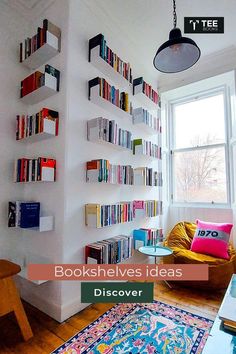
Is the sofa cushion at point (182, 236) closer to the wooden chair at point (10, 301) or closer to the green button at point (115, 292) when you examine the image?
the green button at point (115, 292)

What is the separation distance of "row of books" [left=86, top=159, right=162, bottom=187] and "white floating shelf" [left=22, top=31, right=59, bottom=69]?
3.61ft

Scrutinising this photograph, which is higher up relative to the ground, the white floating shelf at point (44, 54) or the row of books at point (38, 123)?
the white floating shelf at point (44, 54)

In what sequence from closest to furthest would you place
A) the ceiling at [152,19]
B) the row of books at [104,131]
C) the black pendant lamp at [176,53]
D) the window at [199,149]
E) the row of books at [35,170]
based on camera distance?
the black pendant lamp at [176,53]
the row of books at [35,170]
the row of books at [104,131]
the ceiling at [152,19]
the window at [199,149]

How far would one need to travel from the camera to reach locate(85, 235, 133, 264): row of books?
6.32 feet

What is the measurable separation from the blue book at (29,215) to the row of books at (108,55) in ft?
5.32

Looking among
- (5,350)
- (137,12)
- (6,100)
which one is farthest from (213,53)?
(5,350)

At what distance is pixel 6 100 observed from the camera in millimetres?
2092

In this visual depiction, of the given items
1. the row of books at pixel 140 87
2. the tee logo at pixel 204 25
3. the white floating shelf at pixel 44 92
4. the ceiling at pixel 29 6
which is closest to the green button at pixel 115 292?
the white floating shelf at pixel 44 92

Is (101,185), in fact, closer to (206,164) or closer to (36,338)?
(36,338)

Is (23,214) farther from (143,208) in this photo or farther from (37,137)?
(143,208)

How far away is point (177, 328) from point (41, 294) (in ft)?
4.05

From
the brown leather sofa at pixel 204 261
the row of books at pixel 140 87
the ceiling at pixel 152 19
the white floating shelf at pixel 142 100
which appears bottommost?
the brown leather sofa at pixel 204 261

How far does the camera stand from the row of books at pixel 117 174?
201 centimetres

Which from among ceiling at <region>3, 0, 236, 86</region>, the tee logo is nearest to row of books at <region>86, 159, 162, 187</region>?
ceiling at <region>3, 0, 236, 86</region>
